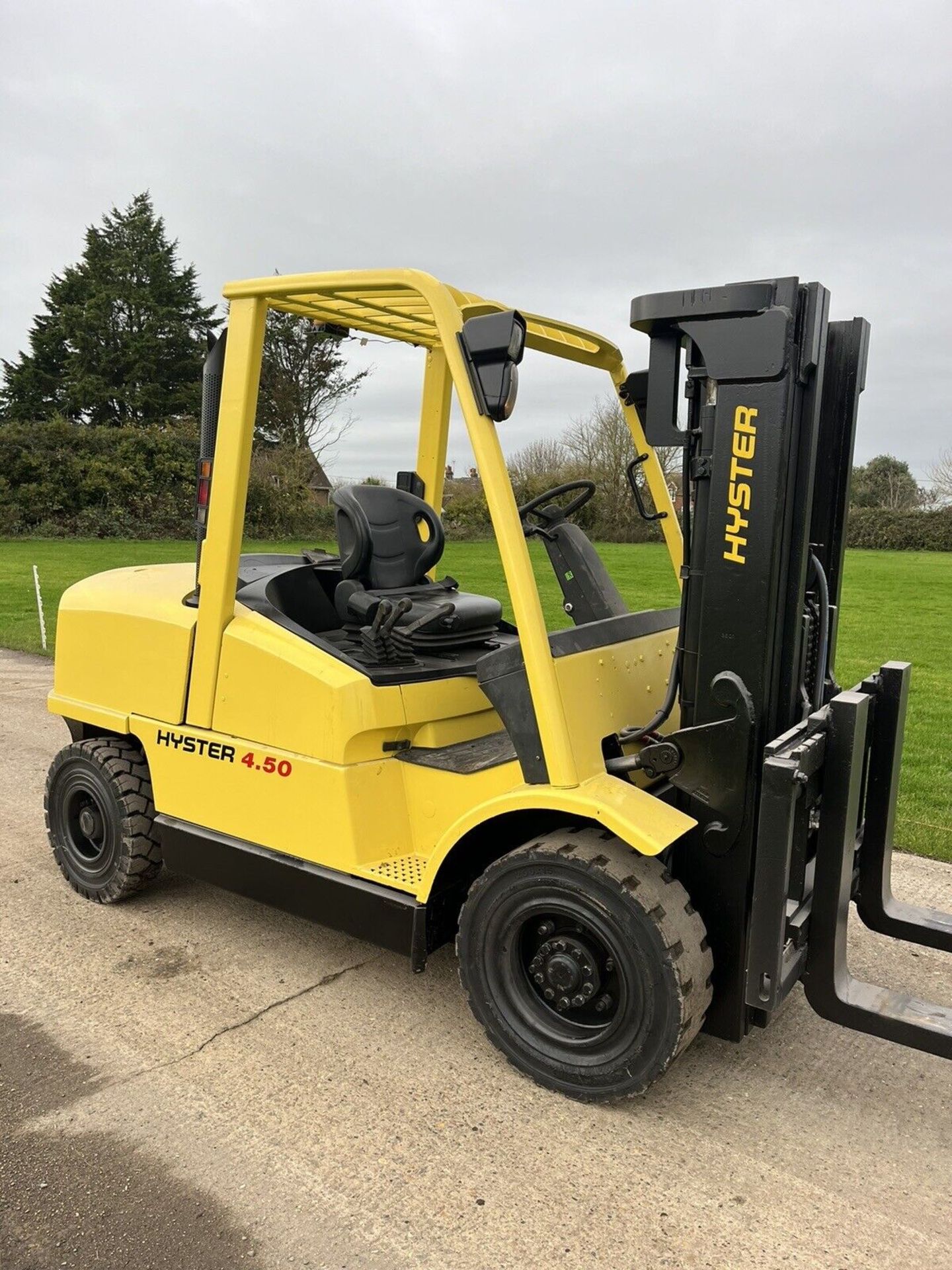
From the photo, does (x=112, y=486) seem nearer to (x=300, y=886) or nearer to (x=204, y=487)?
(x=204, y=487)

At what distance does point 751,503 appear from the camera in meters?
2.87

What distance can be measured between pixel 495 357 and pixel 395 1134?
235cm

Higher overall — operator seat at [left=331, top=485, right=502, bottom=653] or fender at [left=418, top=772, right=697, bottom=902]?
operator seat at [left=331, top=485, right=502, bottom=653]

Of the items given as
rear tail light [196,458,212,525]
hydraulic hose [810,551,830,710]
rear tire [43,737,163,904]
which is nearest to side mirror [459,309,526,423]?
hydraulic hose [810,551,830,710]

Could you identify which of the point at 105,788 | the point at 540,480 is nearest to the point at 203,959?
the point at 105,788

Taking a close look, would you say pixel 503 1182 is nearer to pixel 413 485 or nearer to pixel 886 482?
pixel 413 485

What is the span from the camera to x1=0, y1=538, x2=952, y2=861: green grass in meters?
6.47

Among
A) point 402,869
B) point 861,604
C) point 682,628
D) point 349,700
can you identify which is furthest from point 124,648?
point 861,604

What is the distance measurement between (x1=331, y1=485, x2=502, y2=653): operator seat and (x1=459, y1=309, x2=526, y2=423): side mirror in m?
1.10

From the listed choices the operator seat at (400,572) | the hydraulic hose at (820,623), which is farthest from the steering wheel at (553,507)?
the hydraulic hose at (820,623)

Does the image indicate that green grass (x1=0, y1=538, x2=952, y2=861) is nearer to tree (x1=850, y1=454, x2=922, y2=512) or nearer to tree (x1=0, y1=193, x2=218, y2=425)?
tree (x1=850, y1=454, x2=922, y2=512)

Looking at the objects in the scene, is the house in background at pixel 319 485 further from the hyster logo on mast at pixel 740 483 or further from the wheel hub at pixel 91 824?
the hyster logo on mast at pixel 740 483

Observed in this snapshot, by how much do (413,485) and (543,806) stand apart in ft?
7.04

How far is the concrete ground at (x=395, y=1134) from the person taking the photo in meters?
2.51
